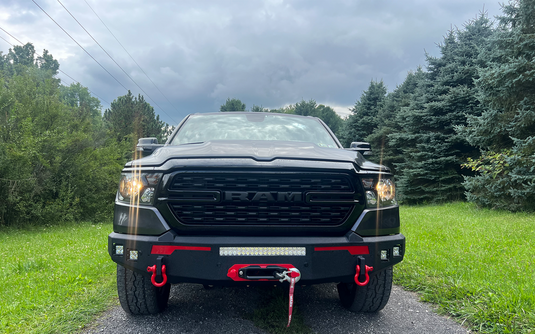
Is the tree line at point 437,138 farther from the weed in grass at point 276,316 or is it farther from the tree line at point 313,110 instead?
the tree line at point 313,110

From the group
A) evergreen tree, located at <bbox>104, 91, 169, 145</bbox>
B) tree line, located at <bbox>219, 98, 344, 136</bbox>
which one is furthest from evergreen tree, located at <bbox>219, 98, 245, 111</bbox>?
evergreen tree, located at <bbox>104, 91, 169, 145</bbox>

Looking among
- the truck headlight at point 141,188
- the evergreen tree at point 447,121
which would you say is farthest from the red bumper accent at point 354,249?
the evergreen tree at point 447,121

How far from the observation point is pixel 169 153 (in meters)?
2.62

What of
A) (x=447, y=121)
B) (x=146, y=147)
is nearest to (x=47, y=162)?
(x=146, y=147)

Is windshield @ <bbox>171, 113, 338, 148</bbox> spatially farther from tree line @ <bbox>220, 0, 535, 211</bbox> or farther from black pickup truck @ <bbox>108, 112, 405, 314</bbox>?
tree line @ <bbox>220, 0, 535, 211</bbox>

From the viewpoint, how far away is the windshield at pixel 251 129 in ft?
12.3

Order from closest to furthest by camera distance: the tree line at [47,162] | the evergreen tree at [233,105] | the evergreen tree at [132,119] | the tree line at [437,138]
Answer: the tree line at [437,138] → the tree line at [47,162] → the evergreen tree at [132,119] → the evergreen tree at [233,105]

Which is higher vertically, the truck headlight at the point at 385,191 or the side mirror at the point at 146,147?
the side mirror at the point at 146,147

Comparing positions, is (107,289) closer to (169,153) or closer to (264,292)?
(264,292)

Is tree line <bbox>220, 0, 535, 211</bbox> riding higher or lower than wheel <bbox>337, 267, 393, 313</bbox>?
higher

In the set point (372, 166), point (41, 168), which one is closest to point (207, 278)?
point (372, 166)

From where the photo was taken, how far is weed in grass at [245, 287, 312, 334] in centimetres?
270

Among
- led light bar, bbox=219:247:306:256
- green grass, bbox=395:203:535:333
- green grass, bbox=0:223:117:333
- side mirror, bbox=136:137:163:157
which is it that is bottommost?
green grass, bbox=0:223:117:333

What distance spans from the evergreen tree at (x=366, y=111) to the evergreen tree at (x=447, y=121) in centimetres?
1117
